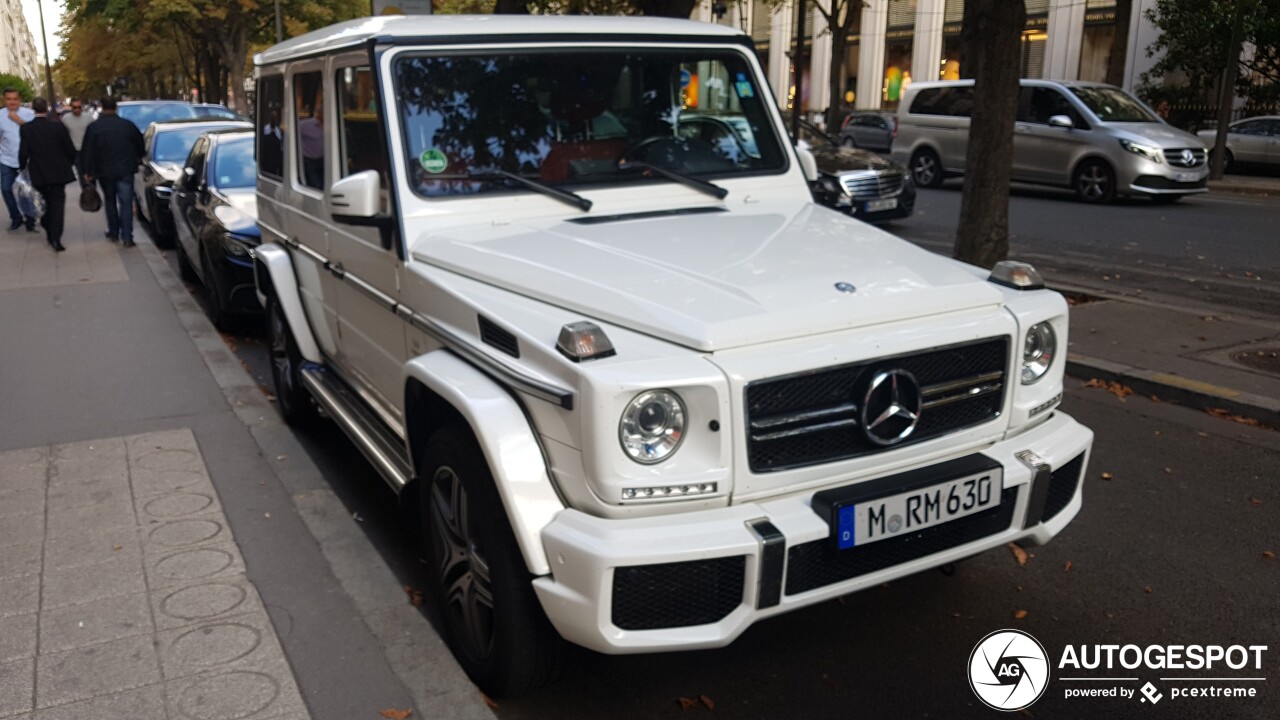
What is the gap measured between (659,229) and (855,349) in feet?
3.71

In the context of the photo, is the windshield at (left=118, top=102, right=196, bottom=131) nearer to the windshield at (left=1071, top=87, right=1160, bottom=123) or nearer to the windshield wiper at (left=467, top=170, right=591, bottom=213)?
the windshield at (left=1071, top=87, right=1160, bottom=123)

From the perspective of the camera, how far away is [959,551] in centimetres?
325

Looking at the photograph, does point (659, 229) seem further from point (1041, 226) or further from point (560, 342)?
point (1041, 226)

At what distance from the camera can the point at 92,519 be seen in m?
4.84

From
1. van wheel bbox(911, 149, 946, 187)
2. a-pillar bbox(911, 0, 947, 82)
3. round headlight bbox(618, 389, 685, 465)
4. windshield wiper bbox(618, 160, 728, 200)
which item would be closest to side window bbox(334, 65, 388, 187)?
windshield wiper bbox(618, 160, 728, 200)

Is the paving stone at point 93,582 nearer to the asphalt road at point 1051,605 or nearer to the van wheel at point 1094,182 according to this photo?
the asphalt road at point 1051,605

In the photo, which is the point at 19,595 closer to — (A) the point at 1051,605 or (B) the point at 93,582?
(B) the point at 93,582

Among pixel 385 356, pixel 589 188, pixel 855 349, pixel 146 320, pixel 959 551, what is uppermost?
pixel 589 188

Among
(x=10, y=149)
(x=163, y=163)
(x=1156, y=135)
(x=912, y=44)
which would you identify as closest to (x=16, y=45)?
(x=912, y=44)

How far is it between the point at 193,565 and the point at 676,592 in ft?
7.91

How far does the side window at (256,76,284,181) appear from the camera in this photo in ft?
19.2

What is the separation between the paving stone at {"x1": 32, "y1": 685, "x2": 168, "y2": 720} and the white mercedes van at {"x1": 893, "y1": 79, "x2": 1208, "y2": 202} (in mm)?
15579

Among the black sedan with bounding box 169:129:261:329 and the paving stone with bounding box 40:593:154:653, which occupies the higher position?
the black sedan with bounding box 169:129:261:329

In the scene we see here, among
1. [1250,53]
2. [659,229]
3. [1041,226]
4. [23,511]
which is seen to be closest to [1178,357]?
[659,229]
